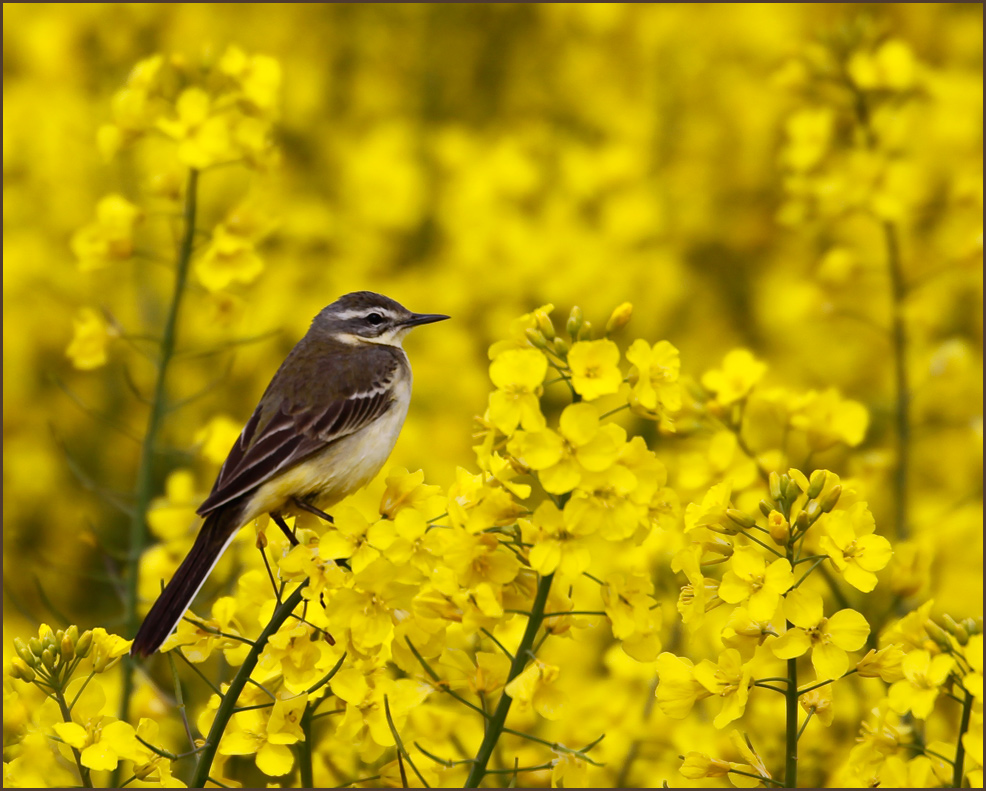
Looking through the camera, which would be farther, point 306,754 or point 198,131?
point 198,131

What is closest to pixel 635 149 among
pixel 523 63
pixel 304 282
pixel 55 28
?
pixel 523 63

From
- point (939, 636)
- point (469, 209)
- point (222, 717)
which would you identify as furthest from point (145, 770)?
point (469, 209)

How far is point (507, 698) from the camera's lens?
2.33 m

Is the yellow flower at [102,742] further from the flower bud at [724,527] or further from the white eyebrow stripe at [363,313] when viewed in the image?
the white eyebrow stripe at [363,313]

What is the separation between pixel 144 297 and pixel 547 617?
221 inches

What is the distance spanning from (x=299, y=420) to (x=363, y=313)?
1022 millimetres

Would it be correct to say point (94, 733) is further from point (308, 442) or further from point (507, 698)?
point (308, 442)

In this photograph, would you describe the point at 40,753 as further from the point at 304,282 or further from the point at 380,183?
the point at 380,183

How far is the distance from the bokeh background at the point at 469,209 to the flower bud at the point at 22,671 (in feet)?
13.6

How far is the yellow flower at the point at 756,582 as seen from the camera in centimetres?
214

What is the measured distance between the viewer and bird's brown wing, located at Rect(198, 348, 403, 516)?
3289 millimetres

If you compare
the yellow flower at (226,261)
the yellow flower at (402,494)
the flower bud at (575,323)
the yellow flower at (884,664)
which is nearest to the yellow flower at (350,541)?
the yellow flower at (402,494)

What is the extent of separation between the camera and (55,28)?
9.68m

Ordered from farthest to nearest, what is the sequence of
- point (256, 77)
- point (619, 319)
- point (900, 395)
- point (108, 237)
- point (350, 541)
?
1. point (900, 395)
2. point (108, 237)
3. point (256, 77)
4. point (619, 319)
5. point (350, 541)
